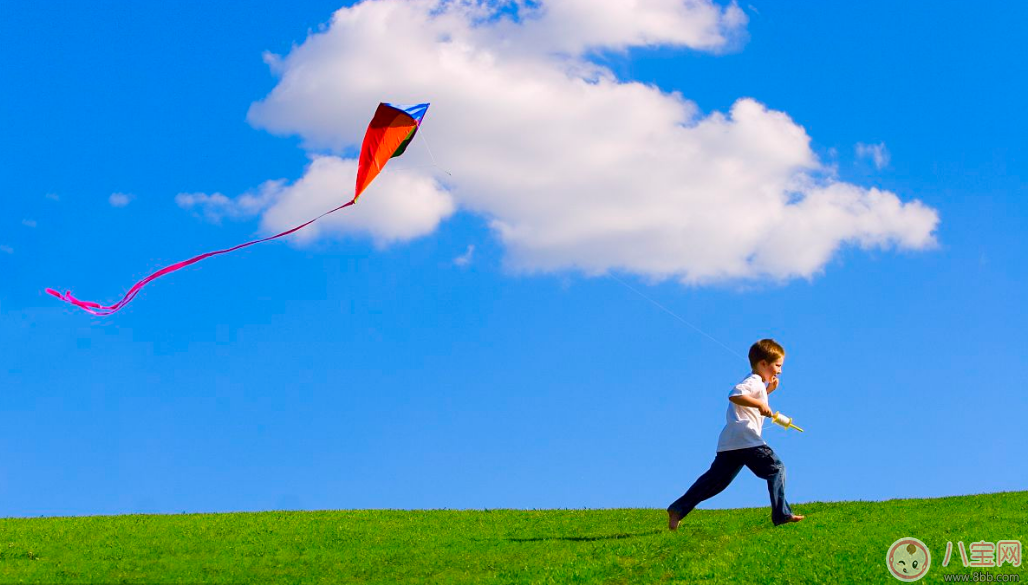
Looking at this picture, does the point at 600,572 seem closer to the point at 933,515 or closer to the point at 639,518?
the point at 639,518

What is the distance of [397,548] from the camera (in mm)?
15055

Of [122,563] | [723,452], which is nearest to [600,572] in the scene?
[723,452]

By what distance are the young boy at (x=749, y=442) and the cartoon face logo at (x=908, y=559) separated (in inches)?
90.5

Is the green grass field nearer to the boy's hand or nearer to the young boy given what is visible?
the young boy

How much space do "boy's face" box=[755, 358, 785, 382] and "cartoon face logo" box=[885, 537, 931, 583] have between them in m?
3.06

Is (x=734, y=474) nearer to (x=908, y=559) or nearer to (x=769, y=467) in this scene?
(x=769, y=467)

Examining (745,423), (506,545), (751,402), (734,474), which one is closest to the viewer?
(751,402)

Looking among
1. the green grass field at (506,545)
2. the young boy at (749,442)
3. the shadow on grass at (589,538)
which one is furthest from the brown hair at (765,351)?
the shadow on grass at (589,538)

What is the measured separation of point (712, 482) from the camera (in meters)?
15.1

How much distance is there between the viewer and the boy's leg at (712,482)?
1494 centimetres

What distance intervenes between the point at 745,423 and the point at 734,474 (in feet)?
2.93

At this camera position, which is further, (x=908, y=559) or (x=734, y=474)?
(x=734, y=474)

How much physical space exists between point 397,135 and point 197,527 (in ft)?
26.7

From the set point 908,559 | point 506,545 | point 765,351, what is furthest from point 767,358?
point 506,545
